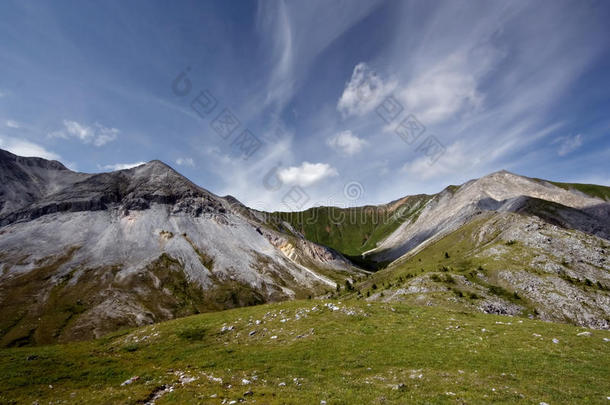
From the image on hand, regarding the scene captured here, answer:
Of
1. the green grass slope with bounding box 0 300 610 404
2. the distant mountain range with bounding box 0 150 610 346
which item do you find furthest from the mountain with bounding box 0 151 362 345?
the green grass slope with bounding box 0 300 610 404

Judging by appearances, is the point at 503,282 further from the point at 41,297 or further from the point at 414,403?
the point at 41,297

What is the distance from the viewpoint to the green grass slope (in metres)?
16.0

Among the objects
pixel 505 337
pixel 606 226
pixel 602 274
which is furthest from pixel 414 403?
pixel 606 226

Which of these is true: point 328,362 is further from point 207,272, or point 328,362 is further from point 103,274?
point 103,274

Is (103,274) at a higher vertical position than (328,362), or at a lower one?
higher

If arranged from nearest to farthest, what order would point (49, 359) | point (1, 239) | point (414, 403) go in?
point (414, 403)
point (49, 359)
point (1, 239)

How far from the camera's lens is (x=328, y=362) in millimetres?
21781

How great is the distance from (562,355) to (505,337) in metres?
4.64

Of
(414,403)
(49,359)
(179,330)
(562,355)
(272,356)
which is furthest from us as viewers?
(179,330)

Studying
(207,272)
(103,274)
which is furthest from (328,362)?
(103,274)

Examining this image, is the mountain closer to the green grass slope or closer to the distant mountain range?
the distant mountain range

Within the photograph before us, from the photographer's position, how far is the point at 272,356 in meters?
24.0

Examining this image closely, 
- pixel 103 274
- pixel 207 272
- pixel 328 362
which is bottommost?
pixel 207 272

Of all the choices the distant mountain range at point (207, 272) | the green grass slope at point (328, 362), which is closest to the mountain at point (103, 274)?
the distant mountain range at point (207, 272)
